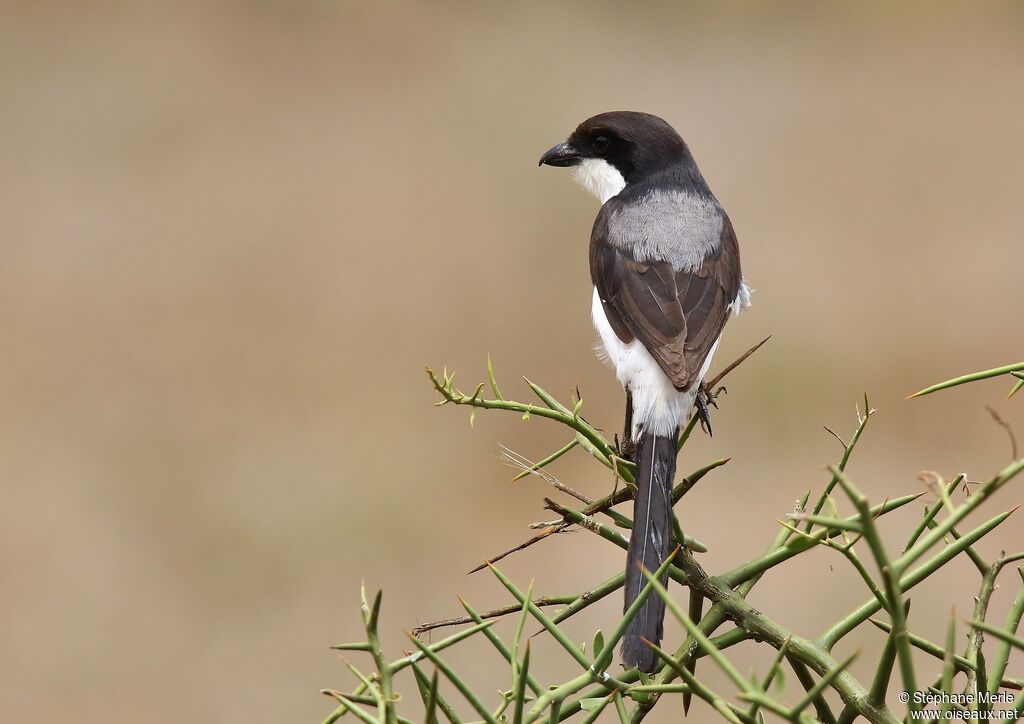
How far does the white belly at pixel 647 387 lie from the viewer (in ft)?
7.50

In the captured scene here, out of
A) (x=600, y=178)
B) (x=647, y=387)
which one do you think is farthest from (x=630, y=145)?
(x=647, y=387)

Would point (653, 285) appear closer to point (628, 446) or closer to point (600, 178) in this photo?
point (628, 446)

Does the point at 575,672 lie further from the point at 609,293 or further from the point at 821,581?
the point at 609,293

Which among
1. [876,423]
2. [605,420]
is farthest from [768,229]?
[605,420]

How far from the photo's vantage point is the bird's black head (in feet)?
11.1

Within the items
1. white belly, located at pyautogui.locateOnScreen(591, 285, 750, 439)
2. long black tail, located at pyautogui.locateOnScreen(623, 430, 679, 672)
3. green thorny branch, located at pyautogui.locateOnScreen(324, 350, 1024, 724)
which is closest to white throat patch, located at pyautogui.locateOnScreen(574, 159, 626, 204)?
white belly, located at pyautogui.locateOnScreen(591, 285, 750, 439)

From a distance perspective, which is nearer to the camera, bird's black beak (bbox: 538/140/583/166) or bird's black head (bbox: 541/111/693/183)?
bird's black head (bbox: 541/111/693/183)

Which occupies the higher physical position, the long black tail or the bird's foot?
the bird's foot

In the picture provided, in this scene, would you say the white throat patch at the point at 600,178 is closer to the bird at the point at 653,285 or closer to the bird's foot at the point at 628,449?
the bird at the point at 653,285

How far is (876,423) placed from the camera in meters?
7.36

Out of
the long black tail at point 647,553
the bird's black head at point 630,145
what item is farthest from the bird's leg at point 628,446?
the bird's black head at point 630,145

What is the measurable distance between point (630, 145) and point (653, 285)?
79 cm

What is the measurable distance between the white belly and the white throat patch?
0.68 metres

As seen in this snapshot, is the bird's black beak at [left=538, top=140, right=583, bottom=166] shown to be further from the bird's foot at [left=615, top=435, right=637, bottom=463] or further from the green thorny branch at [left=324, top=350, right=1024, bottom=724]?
the green thorny branch at [left=324, top=350, right=1024, bottom=724]
